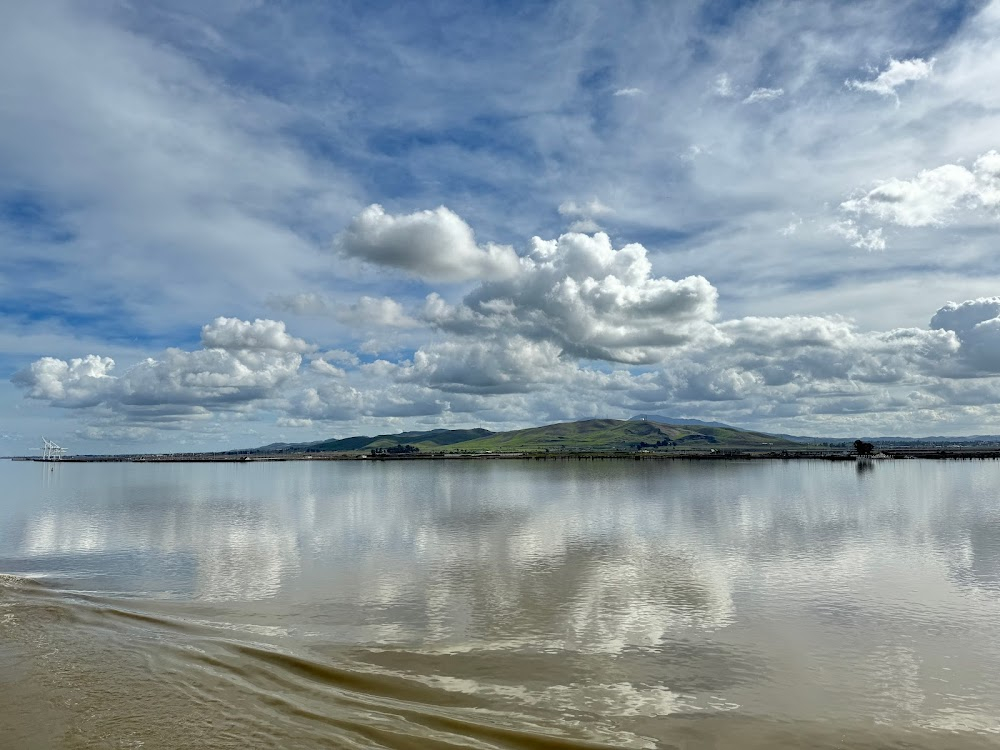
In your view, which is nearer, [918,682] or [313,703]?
[313,703]

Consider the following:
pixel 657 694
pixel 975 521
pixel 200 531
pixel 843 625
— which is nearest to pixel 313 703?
pixel 657 694

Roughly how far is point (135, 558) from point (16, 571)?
6.76m

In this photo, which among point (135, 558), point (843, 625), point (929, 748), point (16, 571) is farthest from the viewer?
point (135, 558)

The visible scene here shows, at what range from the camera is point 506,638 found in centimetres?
2545

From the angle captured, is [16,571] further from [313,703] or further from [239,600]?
[313,703]

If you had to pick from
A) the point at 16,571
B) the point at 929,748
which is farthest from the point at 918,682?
the point at 16,571

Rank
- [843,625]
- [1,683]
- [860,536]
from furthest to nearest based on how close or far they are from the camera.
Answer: [860,536], [843,625], [1,683]

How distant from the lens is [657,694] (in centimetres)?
1988

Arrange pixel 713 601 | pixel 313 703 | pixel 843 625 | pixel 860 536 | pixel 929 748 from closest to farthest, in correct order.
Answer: pixel 929 748, pixel 313 703, pixel 843 625, pixel 713 601, pixel 860 536

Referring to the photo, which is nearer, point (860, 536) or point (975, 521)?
point (860, 536)

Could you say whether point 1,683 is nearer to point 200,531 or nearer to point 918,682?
point 918,682

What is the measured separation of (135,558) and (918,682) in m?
46.6

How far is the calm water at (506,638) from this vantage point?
17562 millimetres

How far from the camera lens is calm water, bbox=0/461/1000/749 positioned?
17562 mm
